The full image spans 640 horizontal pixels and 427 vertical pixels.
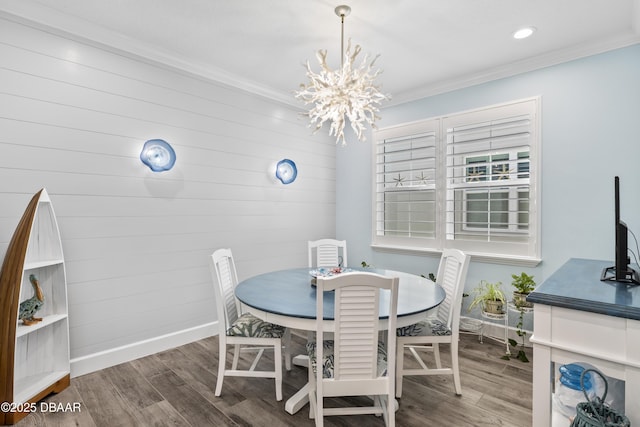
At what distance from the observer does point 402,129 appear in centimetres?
412

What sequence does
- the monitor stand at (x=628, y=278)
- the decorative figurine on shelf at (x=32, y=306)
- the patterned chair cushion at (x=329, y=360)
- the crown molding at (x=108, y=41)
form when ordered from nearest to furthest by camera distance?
the monitor stand at (x=628, y=278) → the patterned chair cushion at (x=329, y=360) → the decorative figurine on shelf at (x=32, y=306) → the crown molding at (x=108, y=41)

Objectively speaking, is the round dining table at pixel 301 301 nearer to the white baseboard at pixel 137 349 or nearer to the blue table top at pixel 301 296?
the blue table top at pixel 301 296

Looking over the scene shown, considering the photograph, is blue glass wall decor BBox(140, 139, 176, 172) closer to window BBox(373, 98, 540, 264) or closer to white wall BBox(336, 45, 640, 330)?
window BBox(373, 98, 540, 264)

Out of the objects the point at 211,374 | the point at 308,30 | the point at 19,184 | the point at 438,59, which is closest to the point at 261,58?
the point at 308,30

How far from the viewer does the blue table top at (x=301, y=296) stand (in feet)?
6.30

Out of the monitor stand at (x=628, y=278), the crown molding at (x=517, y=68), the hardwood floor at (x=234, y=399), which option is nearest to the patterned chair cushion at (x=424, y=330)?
the hardwood floor at (x=234, y=399)

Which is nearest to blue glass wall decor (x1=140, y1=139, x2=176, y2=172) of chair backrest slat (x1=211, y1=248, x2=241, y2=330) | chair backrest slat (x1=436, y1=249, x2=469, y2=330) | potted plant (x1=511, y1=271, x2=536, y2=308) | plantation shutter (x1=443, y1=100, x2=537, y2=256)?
chair backrest slat (x1=211, y1=248, x2=241, y2=330)

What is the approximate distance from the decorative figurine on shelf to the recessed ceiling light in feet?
13.4

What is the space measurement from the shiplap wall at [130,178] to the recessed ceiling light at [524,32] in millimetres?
2545

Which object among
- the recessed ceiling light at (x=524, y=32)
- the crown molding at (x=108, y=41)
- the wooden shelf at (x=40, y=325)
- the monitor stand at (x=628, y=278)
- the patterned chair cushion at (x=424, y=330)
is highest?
the recessed ceiling light at (x=524, y=32)

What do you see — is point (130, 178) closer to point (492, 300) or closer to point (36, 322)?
point (36, 322)

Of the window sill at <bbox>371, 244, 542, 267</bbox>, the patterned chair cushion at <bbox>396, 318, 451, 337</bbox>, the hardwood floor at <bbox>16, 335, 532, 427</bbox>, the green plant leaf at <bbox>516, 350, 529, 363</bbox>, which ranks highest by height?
the window sill at <bbox>371, 244, 542, 267</bbox>

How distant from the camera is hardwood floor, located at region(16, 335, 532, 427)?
207cm

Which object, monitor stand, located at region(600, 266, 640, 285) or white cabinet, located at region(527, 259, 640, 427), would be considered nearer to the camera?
white cabinet, located at region(527, 259, 640, 427)
